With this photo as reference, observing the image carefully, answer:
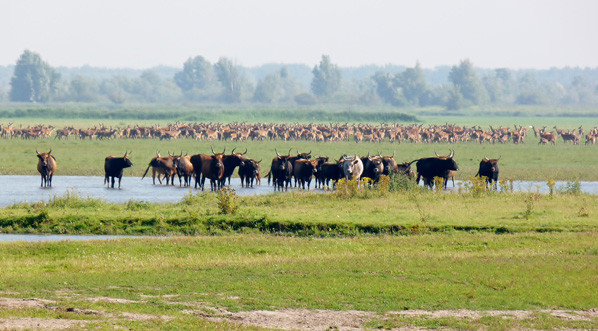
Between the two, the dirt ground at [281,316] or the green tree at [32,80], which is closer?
the dirt ground at [281,316]

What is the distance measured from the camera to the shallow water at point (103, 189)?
102ft

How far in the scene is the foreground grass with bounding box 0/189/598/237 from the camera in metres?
21.7

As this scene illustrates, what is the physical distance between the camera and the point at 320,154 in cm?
5797

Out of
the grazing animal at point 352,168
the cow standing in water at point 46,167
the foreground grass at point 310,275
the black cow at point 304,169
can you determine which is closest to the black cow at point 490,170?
the grazing animal at point 352,168

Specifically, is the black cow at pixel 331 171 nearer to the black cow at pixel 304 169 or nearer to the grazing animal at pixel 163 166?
the black cow at pixel 304 169

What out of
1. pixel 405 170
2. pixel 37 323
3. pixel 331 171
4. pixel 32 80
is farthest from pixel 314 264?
pixel 32 80

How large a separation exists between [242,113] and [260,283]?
5498 inches

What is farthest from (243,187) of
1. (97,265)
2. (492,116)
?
(492,116)

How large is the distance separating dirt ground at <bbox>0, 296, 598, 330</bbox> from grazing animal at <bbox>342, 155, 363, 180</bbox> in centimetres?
1885

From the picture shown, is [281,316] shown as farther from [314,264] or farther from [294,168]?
→ [294,168]

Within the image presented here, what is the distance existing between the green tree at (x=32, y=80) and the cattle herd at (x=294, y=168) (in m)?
165

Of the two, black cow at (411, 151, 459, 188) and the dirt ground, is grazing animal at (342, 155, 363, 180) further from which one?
the dirt ground

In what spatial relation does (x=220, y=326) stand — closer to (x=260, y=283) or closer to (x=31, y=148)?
(x=260, y=283)

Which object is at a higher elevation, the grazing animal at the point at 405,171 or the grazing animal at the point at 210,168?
the grazing animal at the point at 405,171
